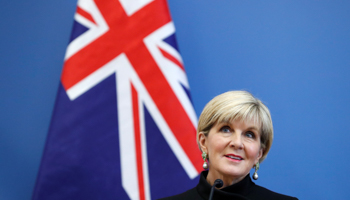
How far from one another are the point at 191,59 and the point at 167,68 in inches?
16.1

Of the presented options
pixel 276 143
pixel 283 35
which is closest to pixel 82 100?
pixel 276 143

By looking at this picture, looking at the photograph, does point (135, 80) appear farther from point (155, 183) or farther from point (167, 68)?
point (155, 183)

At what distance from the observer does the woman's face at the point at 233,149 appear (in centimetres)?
109

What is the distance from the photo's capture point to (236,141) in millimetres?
1082

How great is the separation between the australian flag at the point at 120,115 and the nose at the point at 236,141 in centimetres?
60

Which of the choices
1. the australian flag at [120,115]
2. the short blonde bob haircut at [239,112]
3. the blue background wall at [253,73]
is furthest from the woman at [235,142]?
the blue background wall at [253,73]

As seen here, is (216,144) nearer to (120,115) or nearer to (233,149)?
(233,149)

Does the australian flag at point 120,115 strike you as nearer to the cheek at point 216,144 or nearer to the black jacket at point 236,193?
the black jacket at point 236,193

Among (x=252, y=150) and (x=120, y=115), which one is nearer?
(x=252, y=150)

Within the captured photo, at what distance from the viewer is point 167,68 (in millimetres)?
1729

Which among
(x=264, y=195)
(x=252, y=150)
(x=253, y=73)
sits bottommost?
(x=253, y=73)

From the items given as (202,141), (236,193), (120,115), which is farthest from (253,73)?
(236,193)

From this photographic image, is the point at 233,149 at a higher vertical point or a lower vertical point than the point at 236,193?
higher

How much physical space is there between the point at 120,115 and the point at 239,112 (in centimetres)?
72
